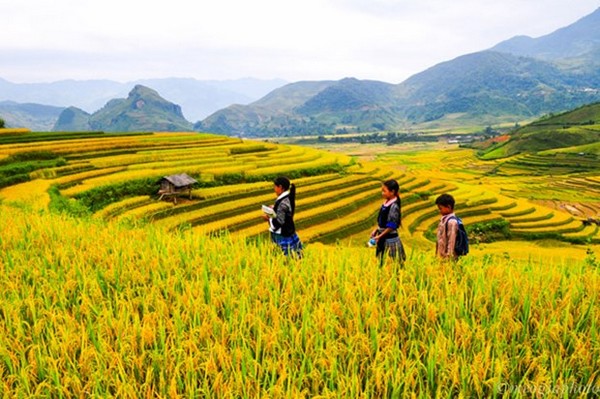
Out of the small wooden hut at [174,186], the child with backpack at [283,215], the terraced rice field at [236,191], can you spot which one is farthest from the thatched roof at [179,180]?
the child with backpack at [283,215]

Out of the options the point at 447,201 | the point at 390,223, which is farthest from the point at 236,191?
the point at 447,201

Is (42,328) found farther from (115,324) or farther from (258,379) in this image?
(258,379)

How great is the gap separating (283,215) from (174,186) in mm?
22783

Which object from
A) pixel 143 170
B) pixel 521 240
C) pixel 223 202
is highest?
pixel 143 170

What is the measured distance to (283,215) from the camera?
6355 mm

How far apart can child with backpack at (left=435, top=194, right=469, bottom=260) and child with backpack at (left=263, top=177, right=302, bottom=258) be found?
2273 millimetres

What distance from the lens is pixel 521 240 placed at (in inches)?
1337

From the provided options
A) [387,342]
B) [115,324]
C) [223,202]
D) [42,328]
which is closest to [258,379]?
[387,342]

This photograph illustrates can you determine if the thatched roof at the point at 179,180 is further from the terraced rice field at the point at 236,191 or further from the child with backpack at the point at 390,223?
the child with backpack at the point at 390,223

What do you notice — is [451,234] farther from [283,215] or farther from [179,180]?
[179,180]

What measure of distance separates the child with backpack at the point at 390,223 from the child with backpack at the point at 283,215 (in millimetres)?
1358

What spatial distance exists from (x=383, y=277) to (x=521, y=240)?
35184mm

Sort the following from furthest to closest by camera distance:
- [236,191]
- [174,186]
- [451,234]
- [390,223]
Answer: [236,191]
[174,186]
[390,223]
[451,234]

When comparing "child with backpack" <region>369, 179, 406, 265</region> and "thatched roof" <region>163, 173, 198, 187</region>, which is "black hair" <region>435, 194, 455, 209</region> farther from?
"thatched roof" <region>163, 173, 198, 187</region>
